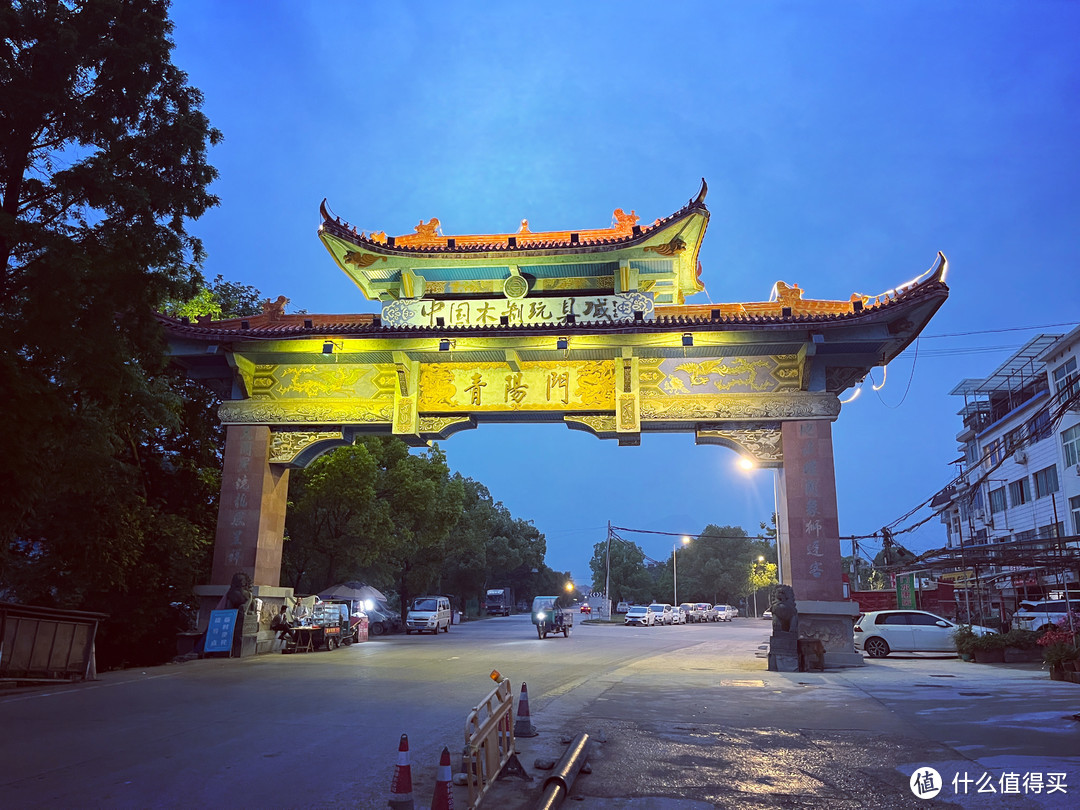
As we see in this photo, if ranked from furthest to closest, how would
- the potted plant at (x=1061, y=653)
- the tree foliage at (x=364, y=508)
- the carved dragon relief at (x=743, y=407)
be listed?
the tree foliage at (x=364, y=508) → the carved dragon relief at (x=743, y=407) → the potted plant at (x=1061, y=653)

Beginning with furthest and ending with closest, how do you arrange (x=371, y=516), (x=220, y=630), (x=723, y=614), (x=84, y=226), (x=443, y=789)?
(x=723, y=614) < (x=371, y=516) < (x=220, y=630) < (x=84, y=226) < (x=443, y=789)

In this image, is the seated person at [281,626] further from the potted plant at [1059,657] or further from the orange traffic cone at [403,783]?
the potted plant at [1059,657]

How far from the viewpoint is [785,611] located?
48.9ft

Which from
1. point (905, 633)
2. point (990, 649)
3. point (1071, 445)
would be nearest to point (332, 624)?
point (905, 633)

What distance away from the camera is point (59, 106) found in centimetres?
934

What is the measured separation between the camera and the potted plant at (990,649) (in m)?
16.8

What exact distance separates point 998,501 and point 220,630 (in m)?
41.0

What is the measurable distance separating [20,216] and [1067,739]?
44.1 feet

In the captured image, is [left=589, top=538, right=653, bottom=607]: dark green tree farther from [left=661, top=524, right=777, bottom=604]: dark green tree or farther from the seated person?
the seated person

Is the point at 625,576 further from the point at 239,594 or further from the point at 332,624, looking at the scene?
the point at 239,594

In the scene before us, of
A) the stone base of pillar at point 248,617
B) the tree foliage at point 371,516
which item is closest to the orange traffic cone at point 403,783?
the stone base of pillar at point 248,617

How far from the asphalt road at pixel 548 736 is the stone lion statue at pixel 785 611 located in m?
1.68

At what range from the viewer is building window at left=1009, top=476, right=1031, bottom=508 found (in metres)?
36.2

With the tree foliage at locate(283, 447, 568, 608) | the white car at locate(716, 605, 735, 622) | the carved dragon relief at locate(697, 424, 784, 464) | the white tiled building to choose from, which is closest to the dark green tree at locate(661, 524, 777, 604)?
the white car at locate(716, 605, 735, 622)
